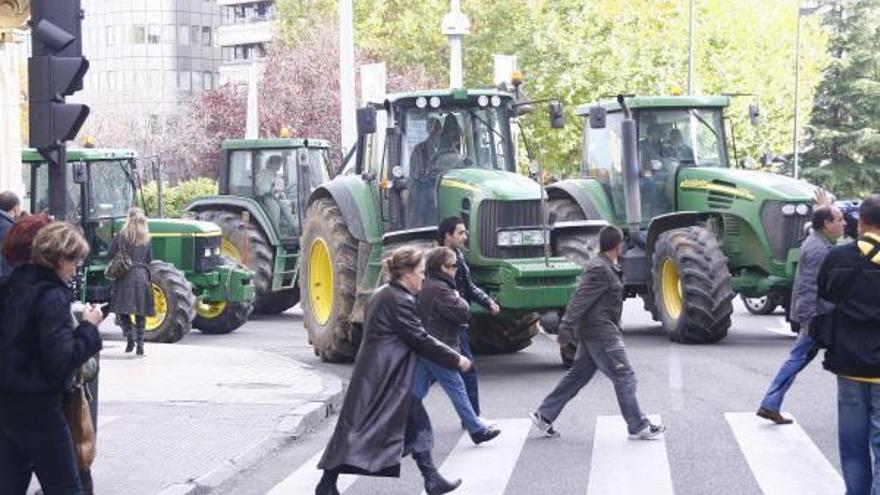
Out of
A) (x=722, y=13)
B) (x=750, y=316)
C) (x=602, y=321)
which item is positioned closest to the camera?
(x=602, y=321)

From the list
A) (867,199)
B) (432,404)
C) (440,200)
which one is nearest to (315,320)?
(440,200)

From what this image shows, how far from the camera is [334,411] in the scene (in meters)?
15.6

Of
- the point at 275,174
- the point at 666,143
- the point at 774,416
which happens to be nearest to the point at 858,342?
the point at 774,416

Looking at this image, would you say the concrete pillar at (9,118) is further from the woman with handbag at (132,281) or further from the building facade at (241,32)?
the building facade at (241,32)

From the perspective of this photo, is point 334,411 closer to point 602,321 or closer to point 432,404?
point 432,404

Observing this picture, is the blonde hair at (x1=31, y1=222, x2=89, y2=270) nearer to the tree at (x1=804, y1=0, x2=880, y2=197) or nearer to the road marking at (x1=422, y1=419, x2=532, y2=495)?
the road marking at (x1=422, y1=419, x2=532, y2=495)

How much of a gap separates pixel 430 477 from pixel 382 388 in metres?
0.94

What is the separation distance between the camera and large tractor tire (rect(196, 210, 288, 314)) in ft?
86.9

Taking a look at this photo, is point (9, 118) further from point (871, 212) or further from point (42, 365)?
point (871, 212)

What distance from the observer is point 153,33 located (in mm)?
108312

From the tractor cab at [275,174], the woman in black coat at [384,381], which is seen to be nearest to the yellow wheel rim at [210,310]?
the tractor cab at [275,174]

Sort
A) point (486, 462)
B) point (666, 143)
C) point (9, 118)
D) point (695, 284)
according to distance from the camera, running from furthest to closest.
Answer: point (666, 143) → point (695, 284) → point (9, 118) → point (486, 462)

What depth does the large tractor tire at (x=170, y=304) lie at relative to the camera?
2211 cm

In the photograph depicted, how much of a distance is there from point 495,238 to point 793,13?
1990 inches
